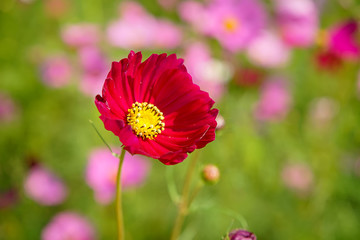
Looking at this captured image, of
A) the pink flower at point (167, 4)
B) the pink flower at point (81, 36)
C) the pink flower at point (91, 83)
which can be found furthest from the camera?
the pink flower at point (167, 4)

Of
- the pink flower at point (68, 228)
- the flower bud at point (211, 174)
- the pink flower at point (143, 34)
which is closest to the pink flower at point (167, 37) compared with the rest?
the pink flower at point (143, 34)

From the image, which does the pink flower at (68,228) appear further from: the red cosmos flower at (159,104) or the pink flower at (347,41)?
the pink flower at (347,41)

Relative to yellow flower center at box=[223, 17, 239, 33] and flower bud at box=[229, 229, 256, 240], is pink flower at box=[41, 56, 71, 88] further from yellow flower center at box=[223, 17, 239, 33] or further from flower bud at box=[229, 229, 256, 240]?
flower bud at box=[229, 229, 256, 240]

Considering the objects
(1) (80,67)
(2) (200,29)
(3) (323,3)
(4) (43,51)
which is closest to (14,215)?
(1) (80,67)

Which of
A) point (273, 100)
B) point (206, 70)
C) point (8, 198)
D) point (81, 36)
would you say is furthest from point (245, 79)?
point (8, 198)

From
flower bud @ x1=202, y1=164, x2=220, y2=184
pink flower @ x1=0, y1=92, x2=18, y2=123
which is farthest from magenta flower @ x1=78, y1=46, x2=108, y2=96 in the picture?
flower bud @ x1=202, y1=164, x2=220, y2=184

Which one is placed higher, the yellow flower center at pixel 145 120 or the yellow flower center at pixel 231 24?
the yellow flower center at pixel 231 24
